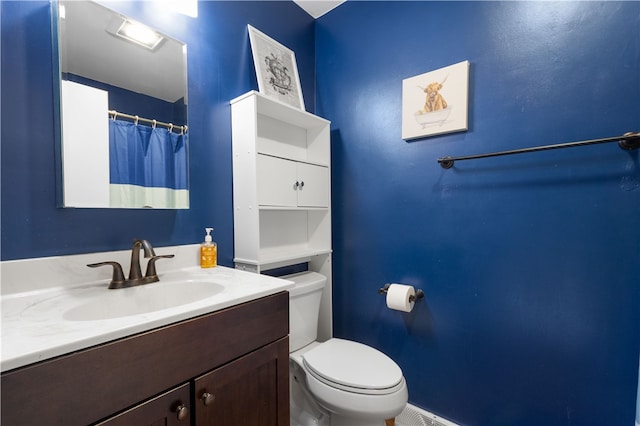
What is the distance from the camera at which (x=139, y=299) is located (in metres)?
0.92

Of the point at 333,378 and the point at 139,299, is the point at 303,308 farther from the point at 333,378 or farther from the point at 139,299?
the point at 139,299

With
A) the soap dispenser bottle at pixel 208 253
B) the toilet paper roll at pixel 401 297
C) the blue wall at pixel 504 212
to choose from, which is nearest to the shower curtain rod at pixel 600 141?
the blue wall at pixel 504 212

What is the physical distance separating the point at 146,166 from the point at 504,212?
151cm

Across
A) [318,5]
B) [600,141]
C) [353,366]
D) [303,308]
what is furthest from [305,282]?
[318,5]

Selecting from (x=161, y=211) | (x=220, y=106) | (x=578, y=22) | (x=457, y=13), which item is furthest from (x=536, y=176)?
(x=161, y=211)

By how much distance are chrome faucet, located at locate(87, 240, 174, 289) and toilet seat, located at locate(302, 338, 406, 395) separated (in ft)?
2.47

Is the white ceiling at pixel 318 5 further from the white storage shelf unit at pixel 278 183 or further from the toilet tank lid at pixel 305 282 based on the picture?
the toilet tank lid at pixel 305 282

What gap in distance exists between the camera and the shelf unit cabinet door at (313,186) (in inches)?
60.2

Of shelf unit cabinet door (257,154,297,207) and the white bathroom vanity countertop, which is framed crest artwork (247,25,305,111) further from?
the white bathroom vanity countertop

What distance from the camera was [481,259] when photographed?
1.27 m

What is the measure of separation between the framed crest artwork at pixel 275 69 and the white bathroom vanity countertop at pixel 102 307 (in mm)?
988

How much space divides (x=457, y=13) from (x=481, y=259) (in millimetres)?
1154

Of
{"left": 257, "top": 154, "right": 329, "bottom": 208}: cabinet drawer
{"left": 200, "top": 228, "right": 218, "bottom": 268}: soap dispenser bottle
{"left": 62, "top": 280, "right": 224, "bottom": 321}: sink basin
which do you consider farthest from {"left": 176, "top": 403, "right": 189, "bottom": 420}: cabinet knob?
{"left": 257, "top": 154, "right": 329, "bottom": 208}: cabinet drawer

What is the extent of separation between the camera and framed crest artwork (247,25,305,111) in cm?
146
